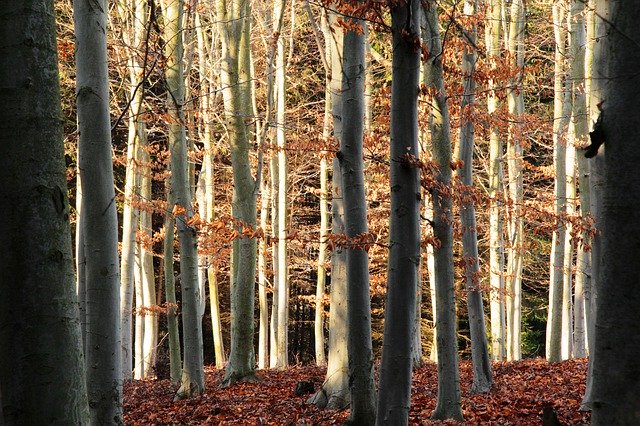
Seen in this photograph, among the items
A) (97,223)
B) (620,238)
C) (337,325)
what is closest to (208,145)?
(337,325)

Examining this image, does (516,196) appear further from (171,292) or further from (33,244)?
(33,244)

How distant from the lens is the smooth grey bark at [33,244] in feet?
7.72

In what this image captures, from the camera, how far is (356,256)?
7004 millimetres

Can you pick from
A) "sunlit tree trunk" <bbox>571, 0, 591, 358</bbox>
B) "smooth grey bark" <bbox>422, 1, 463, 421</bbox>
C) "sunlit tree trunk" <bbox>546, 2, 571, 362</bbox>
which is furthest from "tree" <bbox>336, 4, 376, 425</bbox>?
"sunlit tree trunk" <bbox>546, 2, 571, 362</bbox>

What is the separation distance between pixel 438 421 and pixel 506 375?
6.37 metres

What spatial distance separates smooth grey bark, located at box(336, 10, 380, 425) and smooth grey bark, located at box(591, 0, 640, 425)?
173 inches

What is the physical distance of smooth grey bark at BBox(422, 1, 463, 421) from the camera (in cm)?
845

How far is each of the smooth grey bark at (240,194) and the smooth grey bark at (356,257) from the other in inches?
236

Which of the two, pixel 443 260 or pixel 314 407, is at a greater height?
pixel 443 260

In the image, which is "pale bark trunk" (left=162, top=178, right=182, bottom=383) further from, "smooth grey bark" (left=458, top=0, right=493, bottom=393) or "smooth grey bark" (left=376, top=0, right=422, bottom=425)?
"smooth grey bark" (left=376, top=0, right=422, bottom=425)

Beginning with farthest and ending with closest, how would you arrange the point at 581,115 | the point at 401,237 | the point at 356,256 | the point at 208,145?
the point at 208,145 < the point at 581,115 < the point at 356,256 < the point at 401,237

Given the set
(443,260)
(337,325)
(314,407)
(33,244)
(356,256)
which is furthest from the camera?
(337,325)

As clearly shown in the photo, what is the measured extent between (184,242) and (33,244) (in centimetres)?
909

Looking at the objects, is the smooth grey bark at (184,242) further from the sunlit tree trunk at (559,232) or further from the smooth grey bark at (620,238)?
the smooth grey bark at (620,238)
